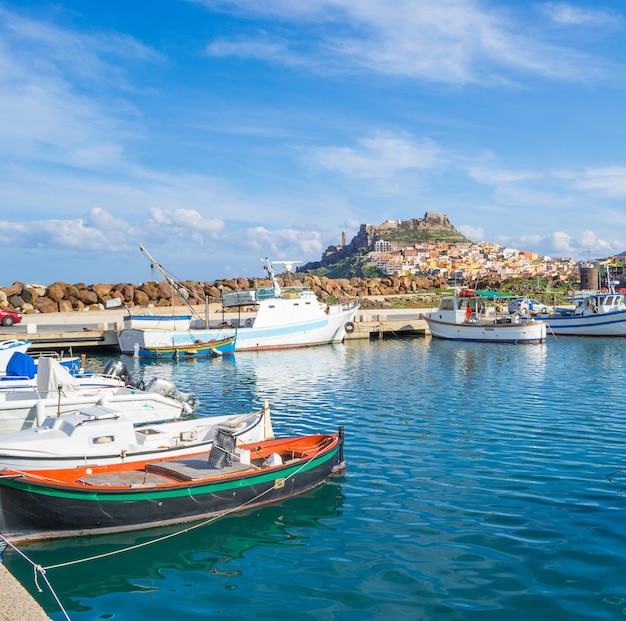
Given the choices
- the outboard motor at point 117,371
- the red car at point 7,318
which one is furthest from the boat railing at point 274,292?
the outboard motor at point 117,371

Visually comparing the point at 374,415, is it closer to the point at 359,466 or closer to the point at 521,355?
the point at 359,466

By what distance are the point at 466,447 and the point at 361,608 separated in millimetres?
7524

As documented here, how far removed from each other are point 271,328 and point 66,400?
77.5ft

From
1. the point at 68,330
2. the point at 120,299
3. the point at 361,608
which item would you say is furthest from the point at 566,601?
the point at 120,299

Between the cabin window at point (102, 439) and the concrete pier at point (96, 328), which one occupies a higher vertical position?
the concrete pier at point (96, 328)

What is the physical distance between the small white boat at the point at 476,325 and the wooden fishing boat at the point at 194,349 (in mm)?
16498

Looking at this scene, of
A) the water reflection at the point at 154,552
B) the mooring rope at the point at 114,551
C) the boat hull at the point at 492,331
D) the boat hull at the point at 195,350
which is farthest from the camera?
the boat hull at the point at 492,331

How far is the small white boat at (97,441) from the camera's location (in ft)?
33.4

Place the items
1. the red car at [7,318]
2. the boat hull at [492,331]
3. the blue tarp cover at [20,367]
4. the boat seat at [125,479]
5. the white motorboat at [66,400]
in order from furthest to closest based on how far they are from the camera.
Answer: the red car at [7,318] → the boat hull at [492,331] → the blue tarp cover at [20,367] → the white motorboat at [66,400] → the boat seat at [125,479]

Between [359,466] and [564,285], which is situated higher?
[564,285]

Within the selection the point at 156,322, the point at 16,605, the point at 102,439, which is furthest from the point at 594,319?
A: the point at 16,605

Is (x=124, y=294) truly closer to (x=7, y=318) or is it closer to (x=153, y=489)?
(x=7, y=318)

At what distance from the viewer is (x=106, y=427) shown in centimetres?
1105

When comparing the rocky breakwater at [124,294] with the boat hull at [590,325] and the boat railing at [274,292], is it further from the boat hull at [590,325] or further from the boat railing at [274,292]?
→ the boat hull at [590,325]
